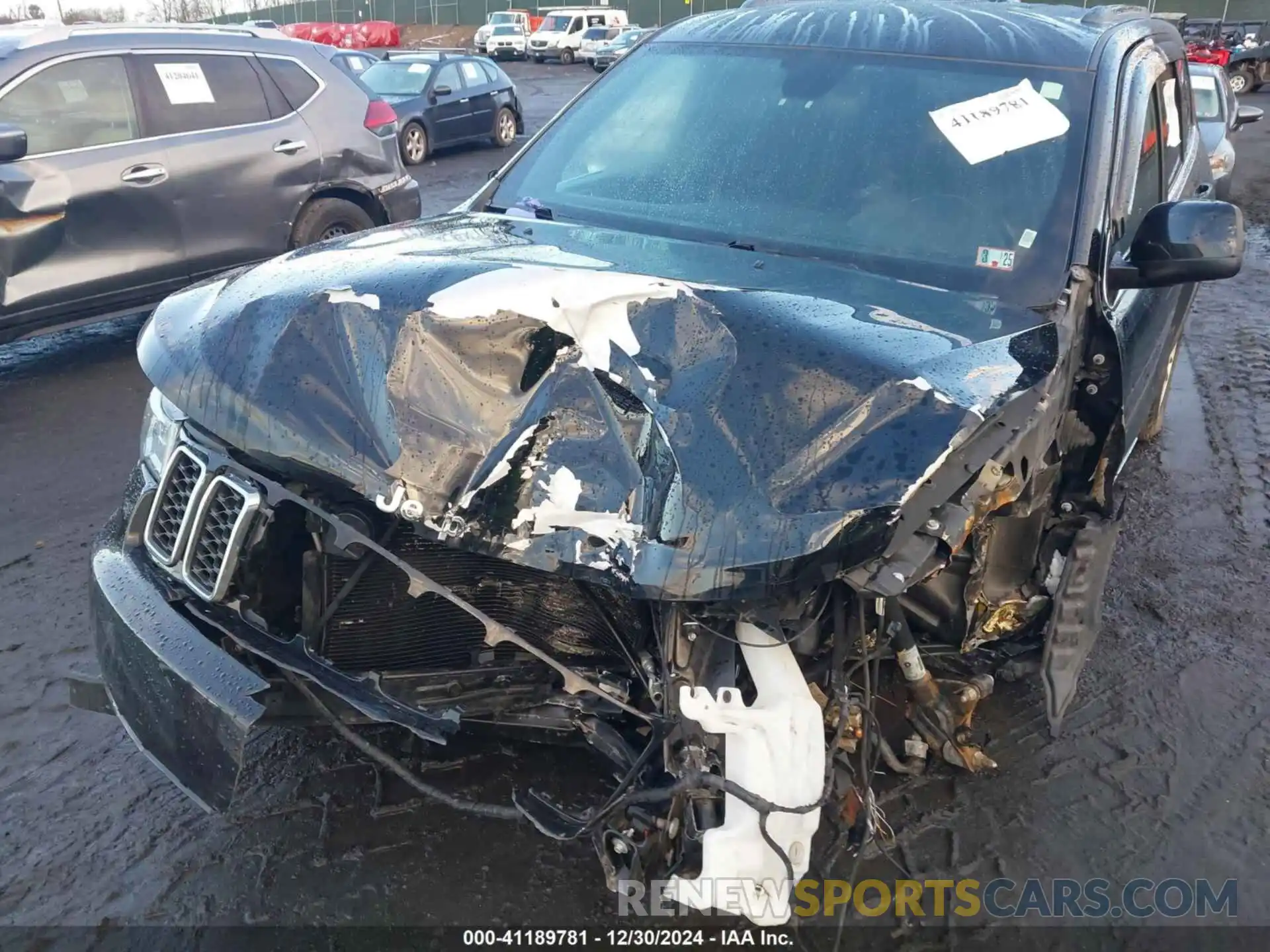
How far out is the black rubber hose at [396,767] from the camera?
6.90 ft

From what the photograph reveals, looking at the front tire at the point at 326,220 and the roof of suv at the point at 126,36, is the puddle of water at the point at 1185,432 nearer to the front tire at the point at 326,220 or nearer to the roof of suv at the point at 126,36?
the front tire at the point at 326,220

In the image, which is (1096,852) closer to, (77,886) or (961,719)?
(961,719)

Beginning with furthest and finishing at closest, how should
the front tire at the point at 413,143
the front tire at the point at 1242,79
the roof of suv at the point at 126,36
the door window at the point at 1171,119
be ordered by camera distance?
the front tire at the point at 1242,79
the front tire at the point at 413,143
the roof of suv at the point at 126,36
the door window at the point at 1171,119

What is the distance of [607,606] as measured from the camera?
2195 mm

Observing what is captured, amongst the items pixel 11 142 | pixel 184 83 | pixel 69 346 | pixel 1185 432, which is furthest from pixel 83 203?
pixel 1185 432

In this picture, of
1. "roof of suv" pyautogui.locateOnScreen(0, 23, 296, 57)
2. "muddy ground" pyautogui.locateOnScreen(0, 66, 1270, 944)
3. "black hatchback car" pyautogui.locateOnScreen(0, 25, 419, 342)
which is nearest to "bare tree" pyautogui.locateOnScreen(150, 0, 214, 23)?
"roof of suv" pyautogui.locateOnScreen(0, 23, 296, 57)

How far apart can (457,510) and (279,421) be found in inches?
17.2

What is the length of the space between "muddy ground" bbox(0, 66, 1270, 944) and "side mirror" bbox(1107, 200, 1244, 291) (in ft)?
4.16

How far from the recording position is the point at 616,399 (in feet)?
6.57

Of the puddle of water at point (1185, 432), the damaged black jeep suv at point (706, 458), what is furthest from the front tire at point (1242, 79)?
the damaged black jeep suv at point (706, 458)

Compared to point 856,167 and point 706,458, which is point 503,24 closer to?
point 856,167

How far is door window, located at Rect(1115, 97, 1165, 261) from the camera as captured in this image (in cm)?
289

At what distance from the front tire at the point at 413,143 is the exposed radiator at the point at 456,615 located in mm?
12336

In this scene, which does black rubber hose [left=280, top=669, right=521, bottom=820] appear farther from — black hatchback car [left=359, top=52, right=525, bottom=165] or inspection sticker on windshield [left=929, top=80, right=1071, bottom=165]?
black hatchback car [left=359, top=52, right=525, bottom=165]
